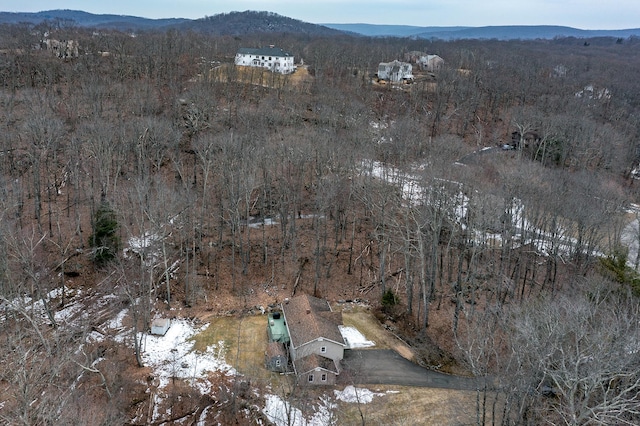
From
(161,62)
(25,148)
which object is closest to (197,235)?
(25,148)

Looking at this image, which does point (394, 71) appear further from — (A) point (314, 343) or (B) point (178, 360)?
(B) point (178, 360)

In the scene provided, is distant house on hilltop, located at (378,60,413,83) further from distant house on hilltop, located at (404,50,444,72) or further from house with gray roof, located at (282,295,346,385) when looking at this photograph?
house with gray roof, located at (282,295,346,385)

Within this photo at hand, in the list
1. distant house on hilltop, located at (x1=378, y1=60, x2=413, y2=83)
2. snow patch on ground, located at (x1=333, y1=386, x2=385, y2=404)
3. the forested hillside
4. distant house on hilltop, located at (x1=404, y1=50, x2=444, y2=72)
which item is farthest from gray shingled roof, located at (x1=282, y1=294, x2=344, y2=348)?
distant house on hilltop, located at (x1=404, y1=50, x2=444, y2=72)

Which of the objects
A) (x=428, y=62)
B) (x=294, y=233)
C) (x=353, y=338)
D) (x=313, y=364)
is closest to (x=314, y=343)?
(x=313, y=364)

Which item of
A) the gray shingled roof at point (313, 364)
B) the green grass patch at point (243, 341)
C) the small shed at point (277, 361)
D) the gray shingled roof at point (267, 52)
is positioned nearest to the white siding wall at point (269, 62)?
the gray shingled roof at point (267, 52)

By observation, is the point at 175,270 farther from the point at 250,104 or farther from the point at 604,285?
the point at 250,104

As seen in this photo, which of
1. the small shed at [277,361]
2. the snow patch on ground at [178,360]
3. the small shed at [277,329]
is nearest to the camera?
the snow patch on ground at [178,360]

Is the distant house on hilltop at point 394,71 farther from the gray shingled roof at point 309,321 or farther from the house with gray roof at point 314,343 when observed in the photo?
the house with gray roof at point 314,343
